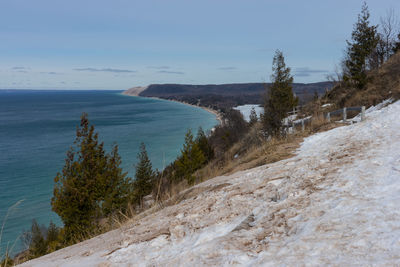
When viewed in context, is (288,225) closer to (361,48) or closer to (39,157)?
(361,48)

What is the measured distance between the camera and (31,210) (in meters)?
38.9

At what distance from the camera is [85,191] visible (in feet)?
78.5

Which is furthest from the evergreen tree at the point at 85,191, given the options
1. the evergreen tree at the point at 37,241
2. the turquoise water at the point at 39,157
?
the evergreen tree at the point at 37,241

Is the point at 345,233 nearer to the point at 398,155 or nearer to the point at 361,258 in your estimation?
the point at 361,258

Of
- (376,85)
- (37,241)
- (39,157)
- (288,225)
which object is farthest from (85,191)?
(39,157)

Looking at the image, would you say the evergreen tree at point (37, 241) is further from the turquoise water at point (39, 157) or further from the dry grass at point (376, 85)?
the dry grass at point (376, 85)

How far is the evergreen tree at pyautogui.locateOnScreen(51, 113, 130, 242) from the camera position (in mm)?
22750

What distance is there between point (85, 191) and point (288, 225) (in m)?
24.3

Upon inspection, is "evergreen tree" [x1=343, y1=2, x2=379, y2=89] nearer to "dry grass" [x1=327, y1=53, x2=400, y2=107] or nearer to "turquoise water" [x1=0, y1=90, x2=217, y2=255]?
"dry grass" [x1=327, y1=53, x2=400, y2=107]

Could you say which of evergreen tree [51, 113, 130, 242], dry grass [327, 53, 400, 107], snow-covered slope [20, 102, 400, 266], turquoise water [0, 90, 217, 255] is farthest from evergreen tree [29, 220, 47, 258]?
dry grass [327, 53, 400, 107]

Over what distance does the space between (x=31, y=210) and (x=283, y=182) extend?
44622 mm

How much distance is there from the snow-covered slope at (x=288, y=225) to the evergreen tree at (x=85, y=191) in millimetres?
18778

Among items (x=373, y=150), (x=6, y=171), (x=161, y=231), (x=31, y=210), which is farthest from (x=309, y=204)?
(x=6, y=171)

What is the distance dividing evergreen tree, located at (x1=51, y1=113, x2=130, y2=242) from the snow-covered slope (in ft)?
61.6
